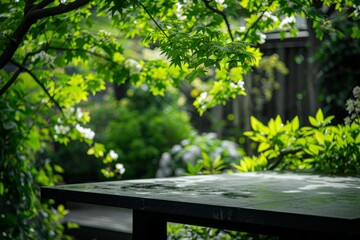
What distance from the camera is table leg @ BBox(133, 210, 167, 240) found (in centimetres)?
237

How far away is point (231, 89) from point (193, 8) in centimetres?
58

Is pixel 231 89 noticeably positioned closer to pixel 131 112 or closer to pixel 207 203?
pixel 207 203

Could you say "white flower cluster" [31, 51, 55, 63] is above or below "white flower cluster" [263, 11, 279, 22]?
below

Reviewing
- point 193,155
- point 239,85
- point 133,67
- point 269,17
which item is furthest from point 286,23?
point 193,155

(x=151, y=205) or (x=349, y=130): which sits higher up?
(x=349, y=130)

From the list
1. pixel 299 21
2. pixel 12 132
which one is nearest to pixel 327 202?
pixel 12 132

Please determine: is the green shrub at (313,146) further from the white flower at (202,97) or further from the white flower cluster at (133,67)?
the white flower cluster at (133,67)

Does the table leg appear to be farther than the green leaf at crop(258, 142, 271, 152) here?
No

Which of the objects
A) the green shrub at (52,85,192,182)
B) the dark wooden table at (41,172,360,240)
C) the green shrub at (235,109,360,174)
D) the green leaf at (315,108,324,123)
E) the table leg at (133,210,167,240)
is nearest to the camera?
the dark wooden table at (41,172,360,240)

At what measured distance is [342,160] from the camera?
3.49m

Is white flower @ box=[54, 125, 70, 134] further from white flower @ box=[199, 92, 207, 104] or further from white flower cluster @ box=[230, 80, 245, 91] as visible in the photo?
white flower cluster @ box=[230, 80, 245, 91]

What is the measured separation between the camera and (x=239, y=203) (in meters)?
2.00

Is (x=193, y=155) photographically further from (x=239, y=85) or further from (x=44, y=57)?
(x=44, y=57)

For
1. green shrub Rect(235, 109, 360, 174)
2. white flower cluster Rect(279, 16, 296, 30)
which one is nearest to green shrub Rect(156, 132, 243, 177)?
green shrub Rect(235, 109, 360, 174)
